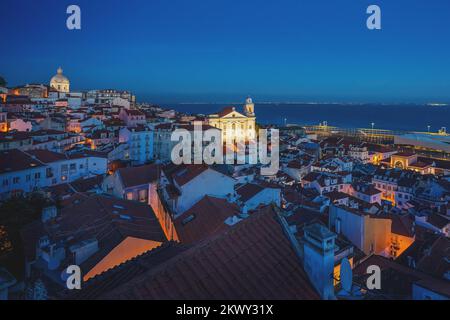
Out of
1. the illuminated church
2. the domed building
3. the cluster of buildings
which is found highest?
the domed building

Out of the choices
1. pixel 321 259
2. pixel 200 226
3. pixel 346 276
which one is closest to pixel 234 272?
pixel 321 259

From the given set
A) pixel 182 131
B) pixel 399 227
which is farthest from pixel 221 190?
pixel 182 131

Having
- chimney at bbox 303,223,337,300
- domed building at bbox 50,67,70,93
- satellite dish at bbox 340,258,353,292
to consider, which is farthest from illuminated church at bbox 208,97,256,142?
chimney at bbox 303,223,337,300

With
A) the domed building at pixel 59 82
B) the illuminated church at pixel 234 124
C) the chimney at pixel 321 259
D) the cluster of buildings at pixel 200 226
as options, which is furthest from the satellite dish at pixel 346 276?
the domed building at pixel 59 82

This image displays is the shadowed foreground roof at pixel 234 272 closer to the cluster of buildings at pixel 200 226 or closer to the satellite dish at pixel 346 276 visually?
the cluster of buildings at pixel 200 226

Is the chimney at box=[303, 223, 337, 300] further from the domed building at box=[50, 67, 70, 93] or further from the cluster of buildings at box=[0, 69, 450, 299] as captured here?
the domed building at box=[50, 67, 70, 93]
